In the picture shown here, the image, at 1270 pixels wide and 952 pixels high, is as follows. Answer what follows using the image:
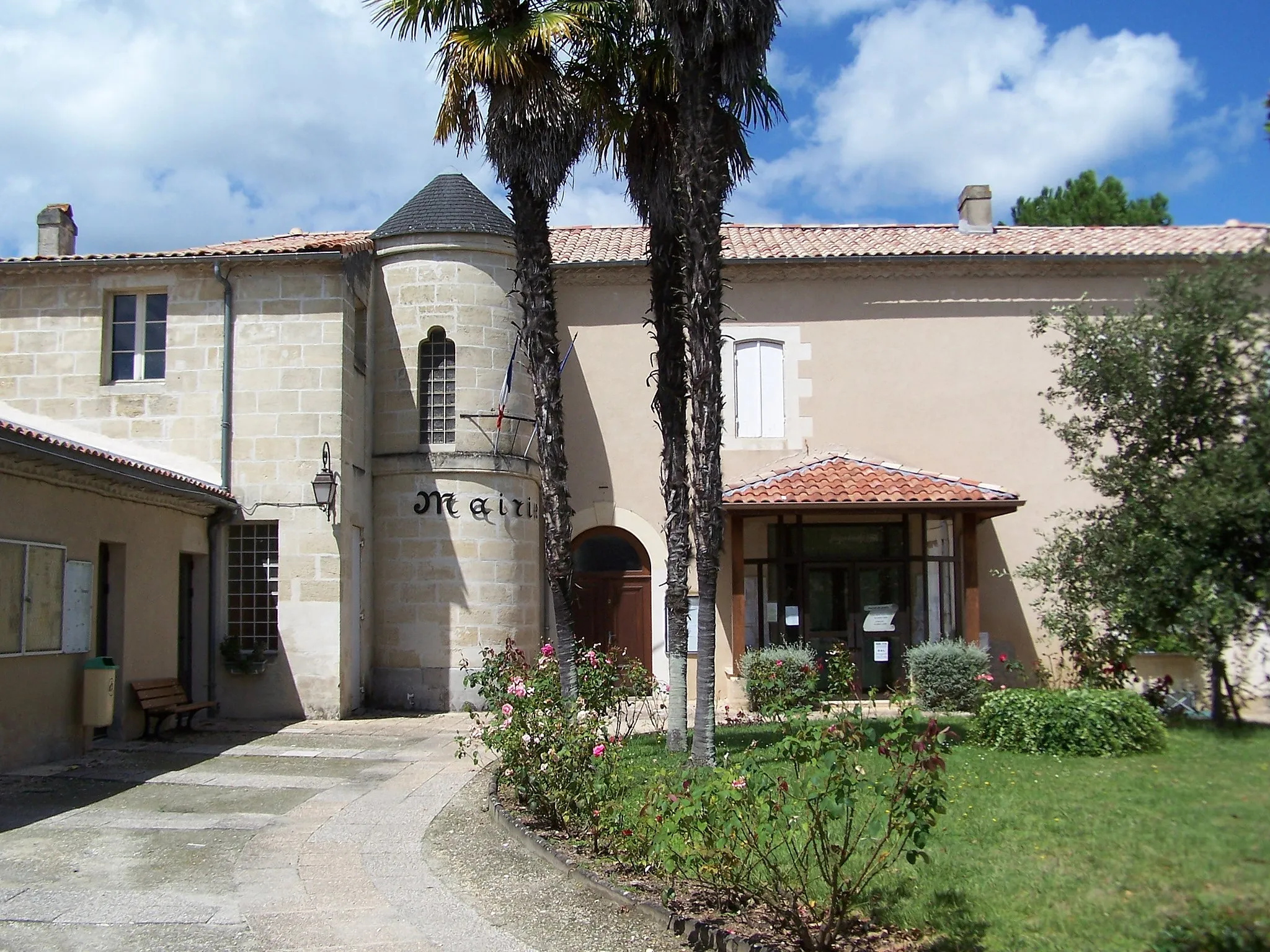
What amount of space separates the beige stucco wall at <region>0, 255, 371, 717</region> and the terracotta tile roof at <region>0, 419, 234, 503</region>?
710 mm

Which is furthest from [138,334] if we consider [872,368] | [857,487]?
[872,368]

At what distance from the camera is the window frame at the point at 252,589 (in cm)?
1524

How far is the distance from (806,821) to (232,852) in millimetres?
4175

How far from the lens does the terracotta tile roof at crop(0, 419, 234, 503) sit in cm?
988

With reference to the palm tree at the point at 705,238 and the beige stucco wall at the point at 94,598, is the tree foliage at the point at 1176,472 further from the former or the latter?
the beige stucco wall at the point at 94,598

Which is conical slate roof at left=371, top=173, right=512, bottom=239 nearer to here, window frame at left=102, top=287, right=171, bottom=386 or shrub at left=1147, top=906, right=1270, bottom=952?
window frame at left=102, top=287, right=171, bottom=386

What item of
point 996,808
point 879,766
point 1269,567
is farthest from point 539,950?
point 1269,567

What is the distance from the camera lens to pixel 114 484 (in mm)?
12336

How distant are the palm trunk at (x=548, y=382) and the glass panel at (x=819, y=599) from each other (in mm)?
7097

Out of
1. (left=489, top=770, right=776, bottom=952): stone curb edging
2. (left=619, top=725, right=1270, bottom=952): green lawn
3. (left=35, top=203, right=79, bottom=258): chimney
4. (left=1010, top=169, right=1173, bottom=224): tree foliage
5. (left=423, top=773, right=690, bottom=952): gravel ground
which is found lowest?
(left=423, top=773, right=690, bottom=952): gravel ground

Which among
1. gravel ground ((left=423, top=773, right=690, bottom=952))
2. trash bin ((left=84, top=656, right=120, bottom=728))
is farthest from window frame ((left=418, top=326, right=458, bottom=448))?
gravel ground ((left=423, top=773, right=690, bottom=952))

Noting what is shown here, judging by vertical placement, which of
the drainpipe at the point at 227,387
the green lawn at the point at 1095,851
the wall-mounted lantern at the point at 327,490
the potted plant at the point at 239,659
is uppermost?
the drainpipe at the point at 227,387

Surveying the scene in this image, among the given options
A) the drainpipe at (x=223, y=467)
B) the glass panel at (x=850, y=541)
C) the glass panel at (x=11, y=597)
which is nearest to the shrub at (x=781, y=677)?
the glass panel at (x=850, y=541)

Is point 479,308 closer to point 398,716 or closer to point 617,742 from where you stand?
point 398,716
